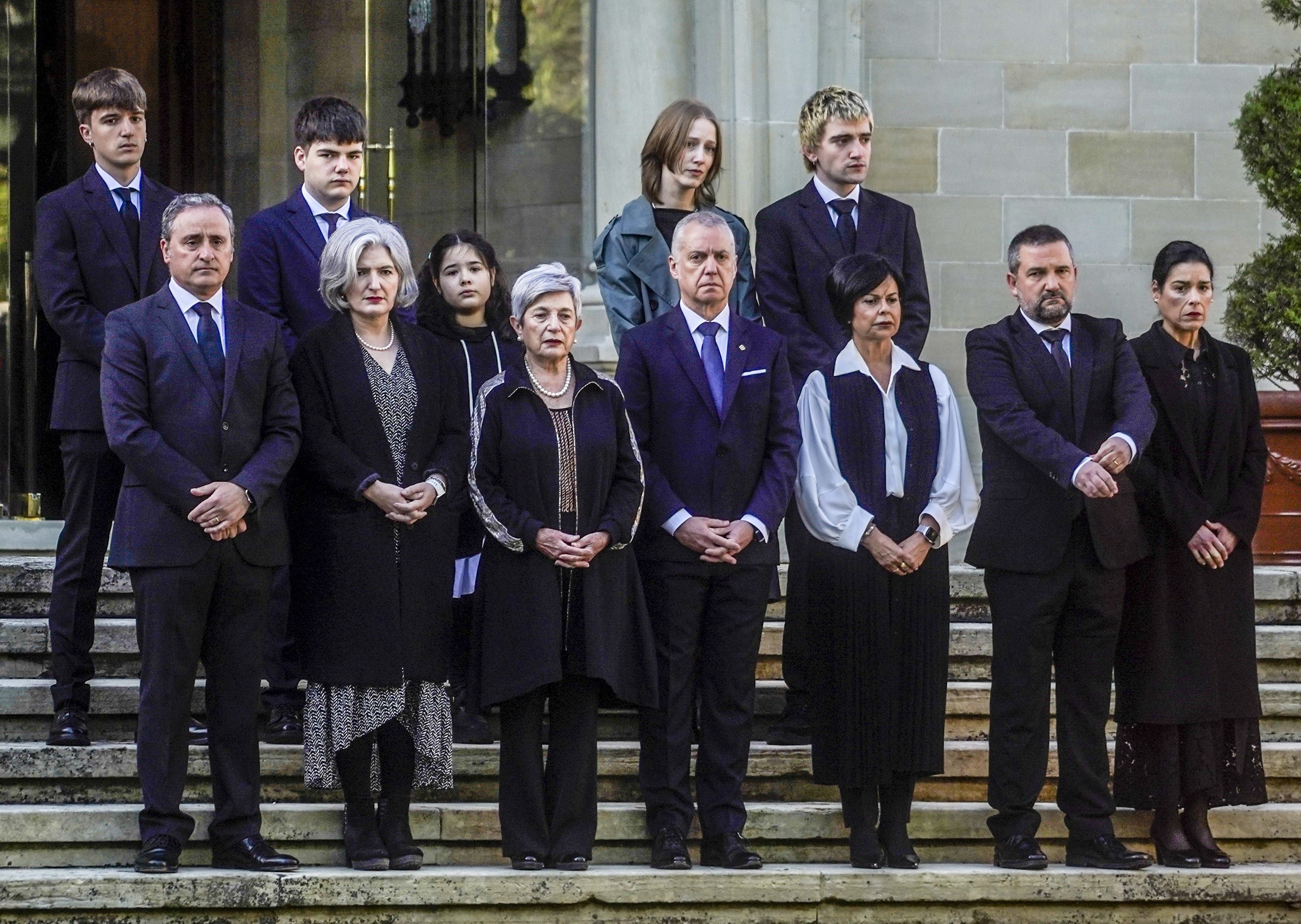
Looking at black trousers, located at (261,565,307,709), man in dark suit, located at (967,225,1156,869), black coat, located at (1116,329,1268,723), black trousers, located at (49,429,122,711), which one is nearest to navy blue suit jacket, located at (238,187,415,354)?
black trousers, located at (49,429,122,711)

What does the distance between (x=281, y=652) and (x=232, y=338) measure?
3.38ft

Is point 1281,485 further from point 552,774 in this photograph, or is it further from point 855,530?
point 552,774

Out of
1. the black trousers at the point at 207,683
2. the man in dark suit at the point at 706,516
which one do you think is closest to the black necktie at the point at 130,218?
the black trousers at the point at 207,683

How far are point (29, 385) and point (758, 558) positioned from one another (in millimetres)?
4074

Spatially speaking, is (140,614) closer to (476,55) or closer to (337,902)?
(337,902)

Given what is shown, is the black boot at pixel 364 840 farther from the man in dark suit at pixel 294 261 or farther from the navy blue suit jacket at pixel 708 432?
the navy blue suit jacket at pixel 708 432

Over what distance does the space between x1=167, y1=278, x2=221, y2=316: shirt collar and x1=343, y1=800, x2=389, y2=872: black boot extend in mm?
1413

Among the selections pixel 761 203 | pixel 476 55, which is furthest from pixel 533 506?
pixel 476 55

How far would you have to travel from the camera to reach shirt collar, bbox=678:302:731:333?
227 inches

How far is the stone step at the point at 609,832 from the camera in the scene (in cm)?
551

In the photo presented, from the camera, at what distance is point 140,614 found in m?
5.29

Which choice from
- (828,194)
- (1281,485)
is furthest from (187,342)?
(1281,485)

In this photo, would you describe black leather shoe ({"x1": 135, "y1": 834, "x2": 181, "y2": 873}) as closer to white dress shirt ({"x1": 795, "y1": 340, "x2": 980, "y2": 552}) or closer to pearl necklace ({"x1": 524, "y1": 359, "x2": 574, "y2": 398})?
pearl necklace ({"x1": 524, "y1": 359, "x2": 574, "y2": 398})

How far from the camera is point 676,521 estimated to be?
5531 mm
